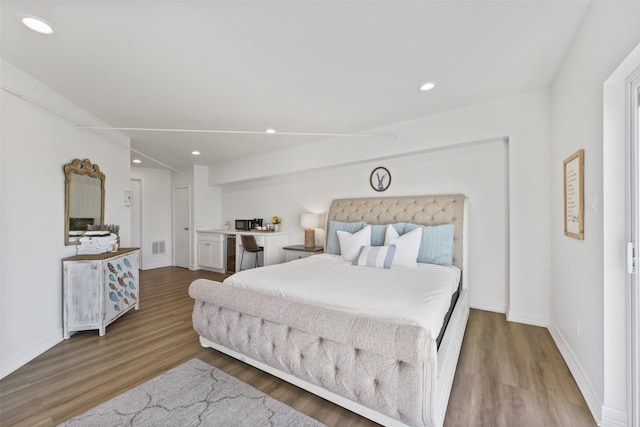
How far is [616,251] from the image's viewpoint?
57.4 inches

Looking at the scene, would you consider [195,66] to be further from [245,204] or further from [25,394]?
[245,204]

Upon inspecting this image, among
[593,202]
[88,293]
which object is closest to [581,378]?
[593,202]

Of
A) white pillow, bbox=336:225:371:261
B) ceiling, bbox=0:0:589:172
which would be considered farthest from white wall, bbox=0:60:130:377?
white pillow, bbox=336:225:371:261

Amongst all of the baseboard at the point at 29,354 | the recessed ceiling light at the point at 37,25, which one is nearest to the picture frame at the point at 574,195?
the recessed ceiling light at the point at 37,25

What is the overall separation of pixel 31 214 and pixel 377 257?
3217mm

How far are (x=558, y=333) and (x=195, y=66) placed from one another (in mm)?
3937

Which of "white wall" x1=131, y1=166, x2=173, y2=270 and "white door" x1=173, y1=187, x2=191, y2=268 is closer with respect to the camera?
"white wall" x1=131, y1=166, x2=173, y2=270

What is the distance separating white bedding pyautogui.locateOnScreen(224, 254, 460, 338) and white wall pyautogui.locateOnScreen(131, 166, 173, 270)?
4.88m

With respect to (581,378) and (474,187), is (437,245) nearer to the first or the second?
(474,187)

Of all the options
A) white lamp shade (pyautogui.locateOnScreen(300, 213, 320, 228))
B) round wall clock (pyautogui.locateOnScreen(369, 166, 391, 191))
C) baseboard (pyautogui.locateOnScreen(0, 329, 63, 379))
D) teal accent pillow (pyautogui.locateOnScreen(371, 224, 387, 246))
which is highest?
round wall clock (pyautogui.locateOnScreen(369, 166, 391, 191))

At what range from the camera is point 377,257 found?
9.16ft

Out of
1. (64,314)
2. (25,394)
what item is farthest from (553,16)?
(64,314)

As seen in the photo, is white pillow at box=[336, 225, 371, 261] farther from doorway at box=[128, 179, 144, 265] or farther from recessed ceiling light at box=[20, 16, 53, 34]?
doorway at box=[128, 179, 144, 265]

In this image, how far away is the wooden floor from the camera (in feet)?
5.23
